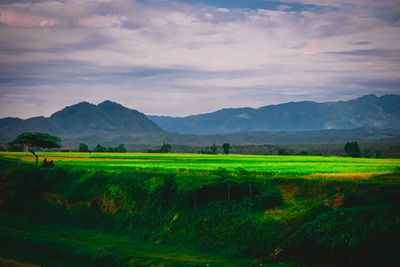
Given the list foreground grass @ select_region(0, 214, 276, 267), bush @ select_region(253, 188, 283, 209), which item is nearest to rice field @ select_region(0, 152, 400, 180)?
bush @ select_region(253, 188, 283, 209)

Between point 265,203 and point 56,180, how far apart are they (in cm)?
2402

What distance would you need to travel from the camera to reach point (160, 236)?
28.2 metres

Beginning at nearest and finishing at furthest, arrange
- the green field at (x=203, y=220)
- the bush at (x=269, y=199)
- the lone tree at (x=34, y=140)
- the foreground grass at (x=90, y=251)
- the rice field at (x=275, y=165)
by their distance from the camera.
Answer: the green field at (x=203, y=220)
the foreground grass at (x=90, y=251)
the bush at (x=269, y=199)
the rice field at (x=275, y=165)
the lone tree at (x=34, y=140)

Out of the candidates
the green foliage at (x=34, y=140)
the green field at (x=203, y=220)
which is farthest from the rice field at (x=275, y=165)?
the green foliage at (x=34, y=140)

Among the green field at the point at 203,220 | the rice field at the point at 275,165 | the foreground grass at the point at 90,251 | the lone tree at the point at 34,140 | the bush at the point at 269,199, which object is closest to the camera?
the green field at the point at 203,220

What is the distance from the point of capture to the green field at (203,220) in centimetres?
2080

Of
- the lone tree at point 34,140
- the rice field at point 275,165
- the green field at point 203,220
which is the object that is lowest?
the green field at point 203,220

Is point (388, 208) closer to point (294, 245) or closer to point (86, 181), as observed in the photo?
point (294, 245)

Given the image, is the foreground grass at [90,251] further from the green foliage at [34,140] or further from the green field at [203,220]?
the green foliage at [34,140]

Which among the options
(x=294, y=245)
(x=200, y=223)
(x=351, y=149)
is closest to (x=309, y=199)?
(x=294, y=245)

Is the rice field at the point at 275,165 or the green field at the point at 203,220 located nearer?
the green field at the point at 203,220

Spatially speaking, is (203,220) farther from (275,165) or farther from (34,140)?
(34,140)

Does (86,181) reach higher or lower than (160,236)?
higher

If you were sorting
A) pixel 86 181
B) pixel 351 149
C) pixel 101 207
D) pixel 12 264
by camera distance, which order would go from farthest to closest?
pixel 351 149 < pixel 86 181 < pixel 101 207 < pixel 12 264
